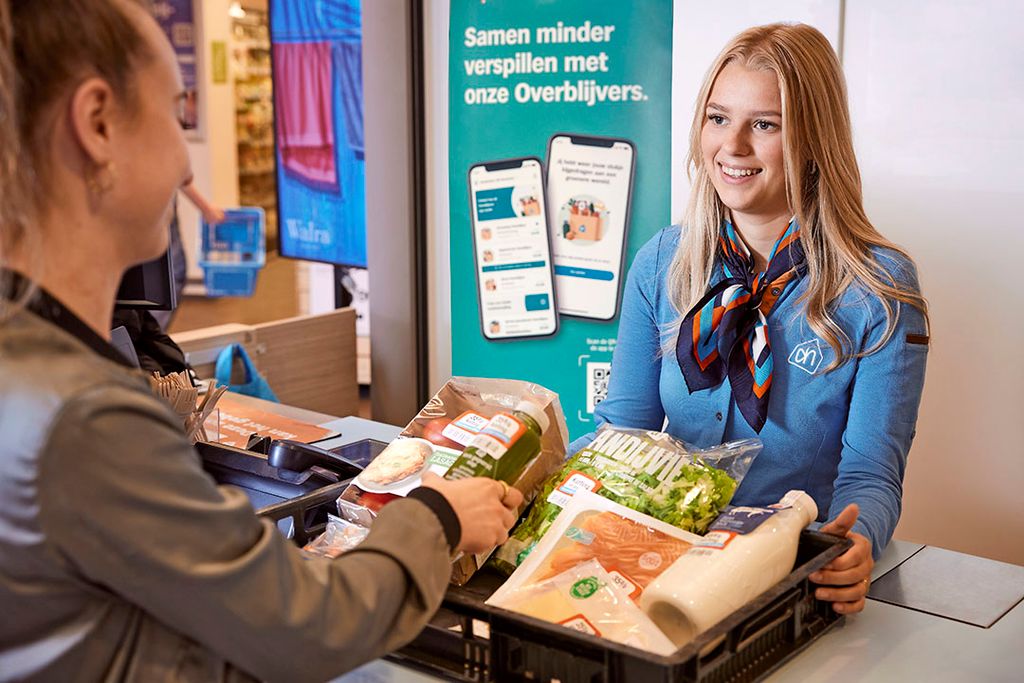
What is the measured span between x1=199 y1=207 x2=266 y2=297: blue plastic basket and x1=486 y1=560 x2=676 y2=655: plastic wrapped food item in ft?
19.9

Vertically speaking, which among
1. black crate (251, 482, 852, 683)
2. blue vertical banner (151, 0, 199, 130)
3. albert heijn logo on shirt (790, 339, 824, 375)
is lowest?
black crate (251, 482, 852, 683)

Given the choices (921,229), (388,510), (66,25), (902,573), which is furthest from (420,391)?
(66,25)

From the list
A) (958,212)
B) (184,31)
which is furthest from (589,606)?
(184,31)

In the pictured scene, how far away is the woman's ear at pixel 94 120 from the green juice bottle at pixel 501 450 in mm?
625

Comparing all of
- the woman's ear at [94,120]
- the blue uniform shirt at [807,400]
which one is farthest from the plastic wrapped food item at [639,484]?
the woman's ear at [94,120]

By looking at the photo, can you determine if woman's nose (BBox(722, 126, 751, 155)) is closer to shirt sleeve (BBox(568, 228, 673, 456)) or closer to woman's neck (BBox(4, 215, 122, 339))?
shirt sleeve (BBox(568, 228, 673, 456))

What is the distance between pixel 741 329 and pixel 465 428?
747mm

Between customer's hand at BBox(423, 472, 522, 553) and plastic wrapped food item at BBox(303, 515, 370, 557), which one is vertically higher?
customer's hand at BBox(423, 472, 522, 553)

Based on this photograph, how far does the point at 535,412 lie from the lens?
1584 mm

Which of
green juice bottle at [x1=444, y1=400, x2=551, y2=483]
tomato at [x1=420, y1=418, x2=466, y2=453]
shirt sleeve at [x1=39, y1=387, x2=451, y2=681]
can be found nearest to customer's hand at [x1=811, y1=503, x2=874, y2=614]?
green juice bottle at [x1=444, y1=400, x2=551, y2=483]

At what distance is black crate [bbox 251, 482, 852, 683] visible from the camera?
1.18 metres

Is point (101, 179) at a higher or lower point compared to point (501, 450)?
higher

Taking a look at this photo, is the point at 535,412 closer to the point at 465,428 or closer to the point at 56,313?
the point at 465,428

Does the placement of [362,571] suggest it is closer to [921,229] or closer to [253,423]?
[253,423]
